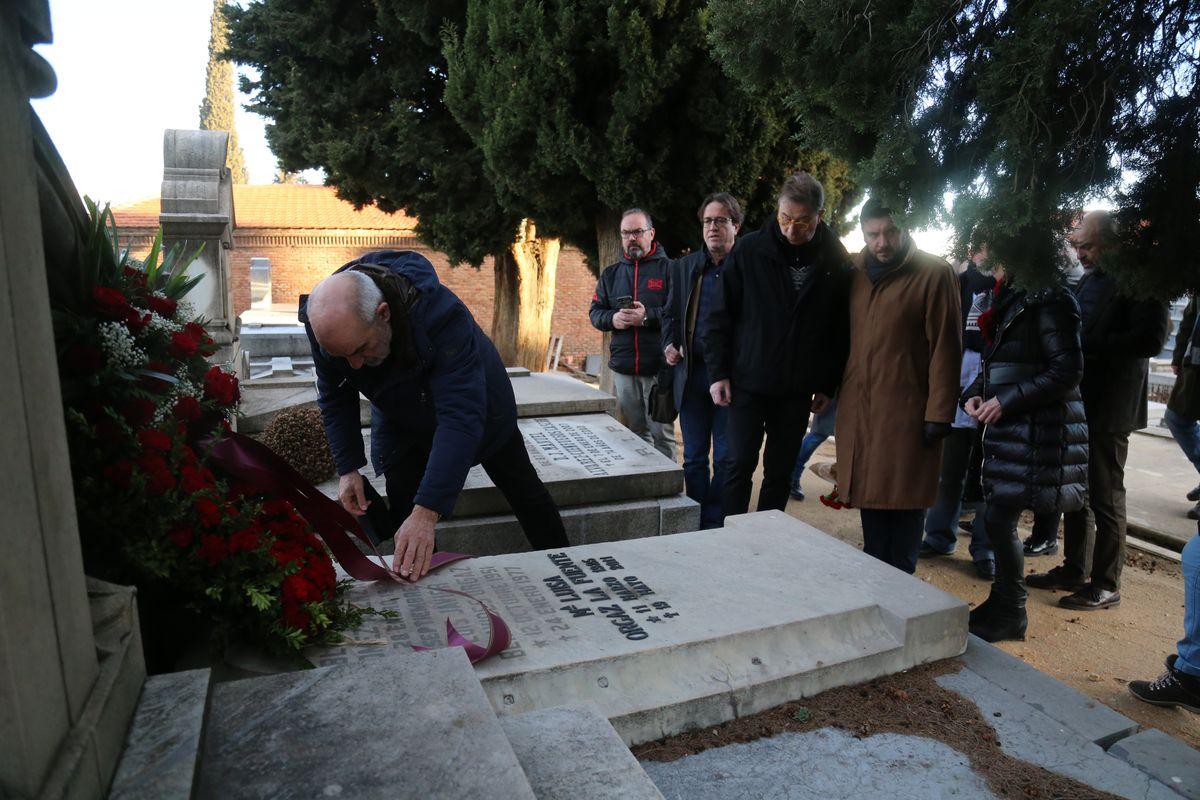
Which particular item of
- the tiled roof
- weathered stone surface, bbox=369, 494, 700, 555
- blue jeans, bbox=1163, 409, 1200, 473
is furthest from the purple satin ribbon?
the tiled roof

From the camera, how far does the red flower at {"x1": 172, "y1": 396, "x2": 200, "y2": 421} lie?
6.77ft

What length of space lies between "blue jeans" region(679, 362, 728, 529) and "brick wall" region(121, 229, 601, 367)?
55.3ft

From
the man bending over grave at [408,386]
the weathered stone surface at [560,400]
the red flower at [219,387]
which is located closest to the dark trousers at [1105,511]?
the weathered stone surface at [560,400]

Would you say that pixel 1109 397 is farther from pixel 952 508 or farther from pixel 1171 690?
pixel 1171 690

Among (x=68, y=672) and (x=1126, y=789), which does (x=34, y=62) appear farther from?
(x=1126, y=789)

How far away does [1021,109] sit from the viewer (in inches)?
83.3

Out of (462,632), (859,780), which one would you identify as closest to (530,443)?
(462,632)

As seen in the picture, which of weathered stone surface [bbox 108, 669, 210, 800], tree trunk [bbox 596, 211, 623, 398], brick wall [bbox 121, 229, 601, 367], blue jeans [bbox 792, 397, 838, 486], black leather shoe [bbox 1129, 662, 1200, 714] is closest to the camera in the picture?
weathered stone surface [bbox 108, 669, 210, 800]

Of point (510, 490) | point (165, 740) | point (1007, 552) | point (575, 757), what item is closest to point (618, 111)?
point (510, 490)

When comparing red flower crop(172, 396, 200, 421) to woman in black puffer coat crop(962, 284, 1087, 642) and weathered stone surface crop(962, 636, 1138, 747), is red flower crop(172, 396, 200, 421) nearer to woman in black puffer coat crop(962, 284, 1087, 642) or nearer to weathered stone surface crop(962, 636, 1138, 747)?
weathered stone surface crop(962, 636, 1138, 747)

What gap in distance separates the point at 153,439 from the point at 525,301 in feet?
33.0

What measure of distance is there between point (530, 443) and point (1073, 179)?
10.0ft

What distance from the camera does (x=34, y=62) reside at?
115 centimetres

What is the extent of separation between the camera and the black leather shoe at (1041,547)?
488 cm
